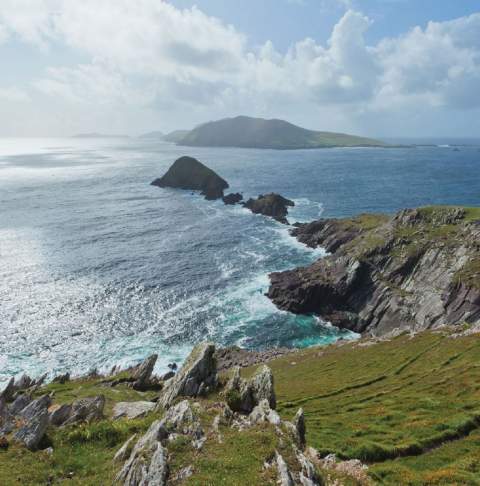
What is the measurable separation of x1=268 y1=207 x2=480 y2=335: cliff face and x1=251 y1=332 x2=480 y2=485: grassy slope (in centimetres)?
1716

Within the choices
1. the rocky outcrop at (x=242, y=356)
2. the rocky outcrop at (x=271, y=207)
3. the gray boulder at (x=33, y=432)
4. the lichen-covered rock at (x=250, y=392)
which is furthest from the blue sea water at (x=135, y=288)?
the gray boulder at (x=33, y=432)

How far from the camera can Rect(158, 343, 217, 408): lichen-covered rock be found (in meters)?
34.5

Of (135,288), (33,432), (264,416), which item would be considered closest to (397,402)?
(264,416)

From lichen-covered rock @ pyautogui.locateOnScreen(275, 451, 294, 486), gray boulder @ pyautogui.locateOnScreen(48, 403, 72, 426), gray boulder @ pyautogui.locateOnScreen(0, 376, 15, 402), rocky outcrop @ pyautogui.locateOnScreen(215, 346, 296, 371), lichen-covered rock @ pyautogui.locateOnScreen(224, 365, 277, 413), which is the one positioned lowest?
rocky outcrop @ pyautogui.locateOnScreen(215, 346, 296, 371)

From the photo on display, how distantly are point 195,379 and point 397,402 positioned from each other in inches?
775

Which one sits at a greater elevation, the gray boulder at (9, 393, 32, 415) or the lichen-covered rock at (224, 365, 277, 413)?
the lichen-covered rock at (224, 365, 277, 413)

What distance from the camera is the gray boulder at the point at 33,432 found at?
28.0 metres

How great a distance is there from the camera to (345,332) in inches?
3337

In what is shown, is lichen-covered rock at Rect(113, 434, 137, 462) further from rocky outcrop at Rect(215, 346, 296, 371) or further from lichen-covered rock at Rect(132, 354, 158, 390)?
rocky outcrop at Rect(215, 346, 296, 371)

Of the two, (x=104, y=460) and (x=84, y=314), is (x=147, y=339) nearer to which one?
(x=84, y=314)

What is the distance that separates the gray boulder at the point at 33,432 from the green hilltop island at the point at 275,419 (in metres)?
0.08

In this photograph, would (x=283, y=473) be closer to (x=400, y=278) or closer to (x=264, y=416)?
(x=264, y=416)

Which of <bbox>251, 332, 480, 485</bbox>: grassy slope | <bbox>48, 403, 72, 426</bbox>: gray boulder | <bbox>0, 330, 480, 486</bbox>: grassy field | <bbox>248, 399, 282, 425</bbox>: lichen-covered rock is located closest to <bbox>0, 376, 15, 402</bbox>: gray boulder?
<bbox>0, 330, 480, 486</bbox>: grassy field

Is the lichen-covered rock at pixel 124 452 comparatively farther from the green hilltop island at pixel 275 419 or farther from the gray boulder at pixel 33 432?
the gray boulder at pixel 33 432
